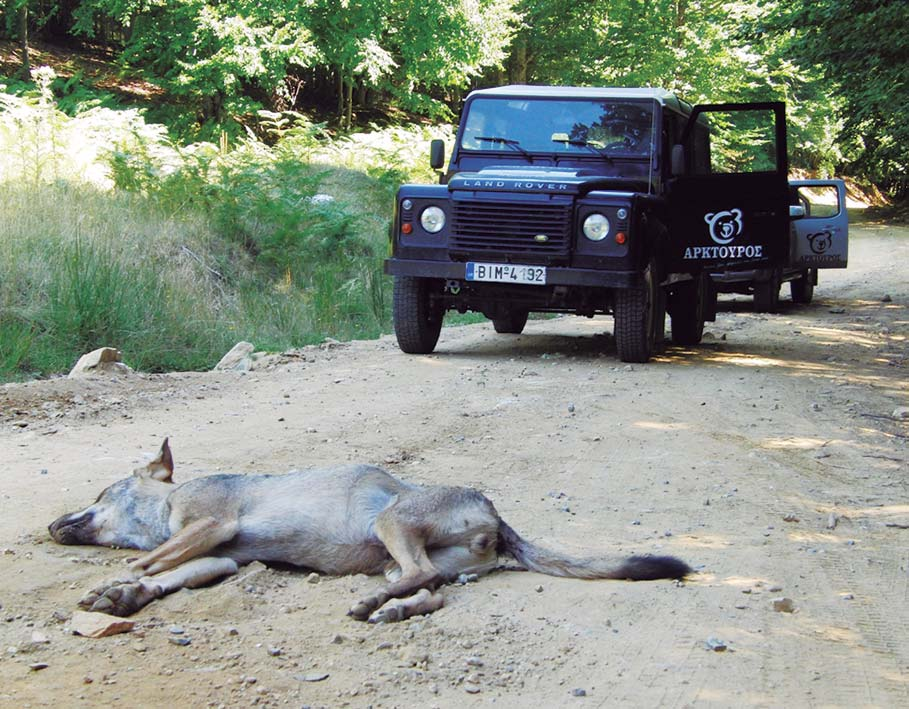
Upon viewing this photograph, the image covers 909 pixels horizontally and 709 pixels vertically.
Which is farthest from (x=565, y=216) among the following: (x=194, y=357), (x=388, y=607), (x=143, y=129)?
(x=143, y=129)

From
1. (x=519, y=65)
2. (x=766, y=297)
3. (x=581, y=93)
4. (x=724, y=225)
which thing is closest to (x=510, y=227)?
(x=581, y=93)

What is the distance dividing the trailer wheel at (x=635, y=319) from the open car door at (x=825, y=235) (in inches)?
293

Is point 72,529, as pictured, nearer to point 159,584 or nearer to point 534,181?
point 159,584

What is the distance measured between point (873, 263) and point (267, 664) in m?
24.7

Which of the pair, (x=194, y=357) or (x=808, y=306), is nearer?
(x=194, y=357)

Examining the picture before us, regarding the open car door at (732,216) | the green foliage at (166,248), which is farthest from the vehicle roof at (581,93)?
the green foliage at (166,248)

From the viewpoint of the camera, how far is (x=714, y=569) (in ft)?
15.5

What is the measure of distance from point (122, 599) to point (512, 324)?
28.4 ft

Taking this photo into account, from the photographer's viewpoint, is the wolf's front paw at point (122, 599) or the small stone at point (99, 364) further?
the small stone at point (99, 364)

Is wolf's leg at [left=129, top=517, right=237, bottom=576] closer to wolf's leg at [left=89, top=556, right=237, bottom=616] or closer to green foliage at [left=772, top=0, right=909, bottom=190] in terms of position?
wolf's leg at [left=89, top=556, right=237, bottom=616]

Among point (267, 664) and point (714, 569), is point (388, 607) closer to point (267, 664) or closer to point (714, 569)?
point (267, 664)

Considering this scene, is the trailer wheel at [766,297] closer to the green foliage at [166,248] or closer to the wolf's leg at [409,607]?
the green foliage at [166,248]

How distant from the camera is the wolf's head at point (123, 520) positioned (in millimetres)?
4832

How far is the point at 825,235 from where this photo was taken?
17.2 m
